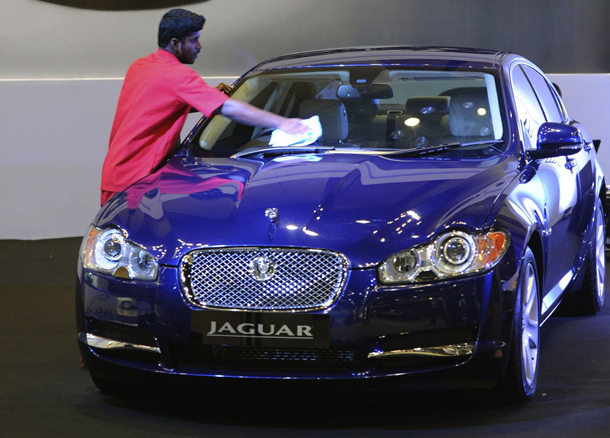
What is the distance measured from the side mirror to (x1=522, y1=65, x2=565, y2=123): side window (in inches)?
33.8

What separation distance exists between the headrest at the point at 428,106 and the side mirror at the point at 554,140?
461 millimetres

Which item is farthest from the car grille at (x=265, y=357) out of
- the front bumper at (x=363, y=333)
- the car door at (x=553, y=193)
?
the car door at (x=553, y=193)

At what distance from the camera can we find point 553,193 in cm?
493

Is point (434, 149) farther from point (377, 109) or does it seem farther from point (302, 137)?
point (302, 137)

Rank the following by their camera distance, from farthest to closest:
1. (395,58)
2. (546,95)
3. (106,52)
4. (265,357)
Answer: (106,52) < (546,95) < (395,58) < (265,357)

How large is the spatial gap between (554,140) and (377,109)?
0.83m

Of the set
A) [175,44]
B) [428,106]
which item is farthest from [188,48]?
[428,106]

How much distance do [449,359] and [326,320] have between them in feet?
1.49

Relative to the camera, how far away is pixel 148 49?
32.3ft

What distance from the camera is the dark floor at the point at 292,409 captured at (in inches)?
156

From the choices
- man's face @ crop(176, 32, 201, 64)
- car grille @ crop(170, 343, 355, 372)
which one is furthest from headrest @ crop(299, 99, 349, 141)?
car grille @ crop(170, 343, 355, 372)

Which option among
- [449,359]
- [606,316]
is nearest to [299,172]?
[449,359]

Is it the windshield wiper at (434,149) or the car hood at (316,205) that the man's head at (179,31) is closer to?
the car hood at (316,205)

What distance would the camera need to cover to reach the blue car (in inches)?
149
